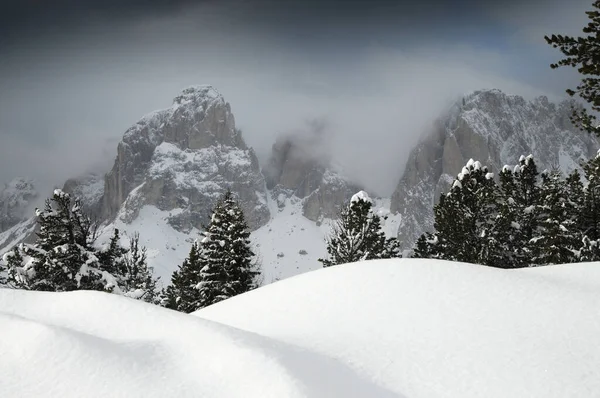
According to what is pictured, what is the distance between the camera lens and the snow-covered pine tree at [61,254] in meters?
18.2

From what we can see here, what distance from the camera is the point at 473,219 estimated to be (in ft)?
71.2

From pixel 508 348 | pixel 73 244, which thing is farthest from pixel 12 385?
pixel 73 244

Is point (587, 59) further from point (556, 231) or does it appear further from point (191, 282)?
point (191, 282)

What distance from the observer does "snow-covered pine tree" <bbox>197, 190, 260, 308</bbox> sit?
2192 centimetres

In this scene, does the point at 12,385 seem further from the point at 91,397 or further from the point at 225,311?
the point at 225,311

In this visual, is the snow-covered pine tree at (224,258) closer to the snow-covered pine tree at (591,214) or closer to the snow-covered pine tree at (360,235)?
the snow-covered pine tree at (360,235)

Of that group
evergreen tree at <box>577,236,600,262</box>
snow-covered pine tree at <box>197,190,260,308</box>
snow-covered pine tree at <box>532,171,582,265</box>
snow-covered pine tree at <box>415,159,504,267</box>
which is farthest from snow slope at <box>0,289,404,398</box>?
evergreen tree at <box>577,236,600,262</box>

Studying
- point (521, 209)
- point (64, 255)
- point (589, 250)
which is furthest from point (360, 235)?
point (64, 255)

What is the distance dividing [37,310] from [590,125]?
11.5 meters

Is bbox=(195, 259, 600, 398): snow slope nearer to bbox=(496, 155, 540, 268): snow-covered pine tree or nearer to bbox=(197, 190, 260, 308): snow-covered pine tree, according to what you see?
bbox=(197, 190, 260, 308): snow-covered pine tree

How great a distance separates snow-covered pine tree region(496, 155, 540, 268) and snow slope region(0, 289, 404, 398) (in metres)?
20.4

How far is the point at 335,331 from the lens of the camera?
5.97 meters

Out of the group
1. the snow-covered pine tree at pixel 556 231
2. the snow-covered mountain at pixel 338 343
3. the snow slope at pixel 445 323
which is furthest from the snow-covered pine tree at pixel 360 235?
the snow-covered mountain at pixel 338 343

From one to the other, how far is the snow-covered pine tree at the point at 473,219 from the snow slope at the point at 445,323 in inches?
523
